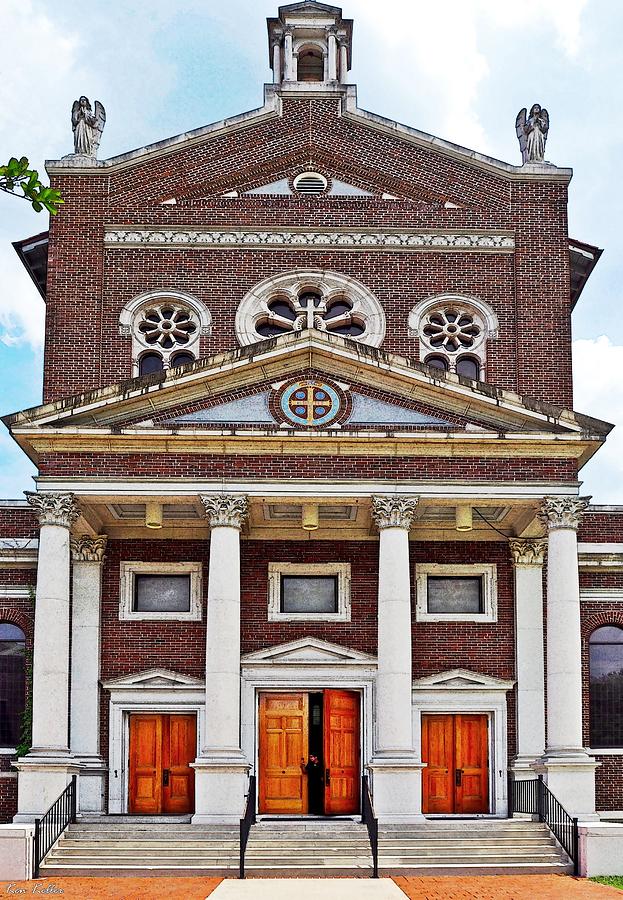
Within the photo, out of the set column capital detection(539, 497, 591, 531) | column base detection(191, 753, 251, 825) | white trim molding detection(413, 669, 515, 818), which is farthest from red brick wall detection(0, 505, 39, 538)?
column capital detection(539, 497, 591, 531)

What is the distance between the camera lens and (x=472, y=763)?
26.2 m

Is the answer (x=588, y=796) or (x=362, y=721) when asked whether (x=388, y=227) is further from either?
(x=588, y=796)

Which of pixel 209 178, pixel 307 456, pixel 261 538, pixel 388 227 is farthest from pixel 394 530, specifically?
pixel 209 178

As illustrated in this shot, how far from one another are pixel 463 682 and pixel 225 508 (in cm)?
621

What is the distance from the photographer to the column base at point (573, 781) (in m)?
22.6

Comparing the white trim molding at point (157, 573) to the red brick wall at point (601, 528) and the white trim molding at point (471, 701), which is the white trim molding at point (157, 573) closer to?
the white trim molding at point (471, 701)

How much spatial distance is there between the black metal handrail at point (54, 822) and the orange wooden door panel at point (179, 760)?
3.23 meters

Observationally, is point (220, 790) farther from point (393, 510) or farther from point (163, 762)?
point (393, 510)

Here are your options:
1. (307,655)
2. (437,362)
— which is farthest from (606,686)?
(437,362)

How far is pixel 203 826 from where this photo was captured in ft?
72.4

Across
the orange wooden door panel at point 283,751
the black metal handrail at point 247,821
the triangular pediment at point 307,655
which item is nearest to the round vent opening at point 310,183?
the triangular pediment at point 307,655

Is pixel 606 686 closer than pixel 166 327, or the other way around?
pixel 606 686

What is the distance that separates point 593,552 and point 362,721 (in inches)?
225

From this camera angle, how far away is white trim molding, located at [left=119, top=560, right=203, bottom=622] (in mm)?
26359
